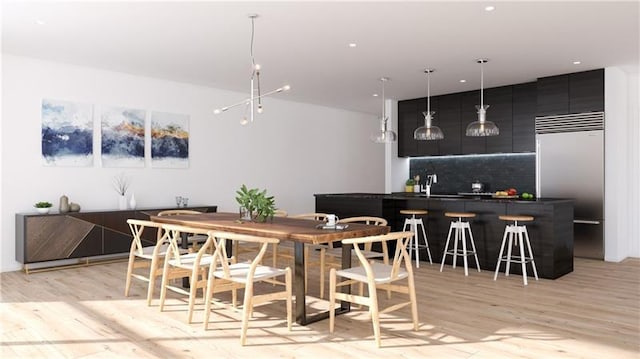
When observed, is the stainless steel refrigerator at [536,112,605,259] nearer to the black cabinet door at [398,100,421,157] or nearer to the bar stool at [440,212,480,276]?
the bar stool at [440,212,480,276]

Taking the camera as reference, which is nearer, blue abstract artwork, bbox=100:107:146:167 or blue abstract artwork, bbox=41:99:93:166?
blue abstract artwork, bbox=41:99:93:166

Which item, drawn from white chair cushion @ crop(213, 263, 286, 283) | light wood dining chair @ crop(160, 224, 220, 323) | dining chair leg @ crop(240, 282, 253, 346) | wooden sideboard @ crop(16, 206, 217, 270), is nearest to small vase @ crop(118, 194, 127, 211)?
wooden sideboard @ crop(16, 206, 217, 270)

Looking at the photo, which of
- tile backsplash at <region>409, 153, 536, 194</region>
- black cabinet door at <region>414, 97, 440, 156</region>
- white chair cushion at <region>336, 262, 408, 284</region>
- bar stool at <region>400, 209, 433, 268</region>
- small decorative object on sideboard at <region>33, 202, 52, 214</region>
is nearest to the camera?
white chair cushion at <region>336, 262, 408, 284</region>

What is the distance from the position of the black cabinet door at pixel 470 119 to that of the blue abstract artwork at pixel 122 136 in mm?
5273

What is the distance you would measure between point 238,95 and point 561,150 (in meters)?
5.21

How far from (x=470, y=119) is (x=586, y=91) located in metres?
1.95

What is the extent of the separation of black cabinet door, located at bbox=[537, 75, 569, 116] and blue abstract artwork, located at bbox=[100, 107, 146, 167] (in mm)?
5904

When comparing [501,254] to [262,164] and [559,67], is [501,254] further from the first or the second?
[262,164]

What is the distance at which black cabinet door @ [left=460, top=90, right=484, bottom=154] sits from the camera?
27.2 feet

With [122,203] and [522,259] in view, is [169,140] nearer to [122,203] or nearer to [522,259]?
[122,203]

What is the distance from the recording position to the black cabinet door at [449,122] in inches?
337

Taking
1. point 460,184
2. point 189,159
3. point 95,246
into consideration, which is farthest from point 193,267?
point 460,184

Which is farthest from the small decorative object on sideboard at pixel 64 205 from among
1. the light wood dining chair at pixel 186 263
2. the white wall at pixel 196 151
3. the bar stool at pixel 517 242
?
the bar stool at pixel 517 242

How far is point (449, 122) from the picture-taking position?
868cm
